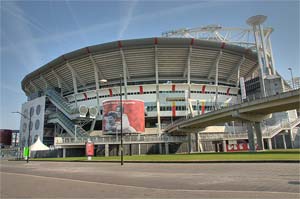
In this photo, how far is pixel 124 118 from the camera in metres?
44.0

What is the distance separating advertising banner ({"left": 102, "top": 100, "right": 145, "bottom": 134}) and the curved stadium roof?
15.5 m

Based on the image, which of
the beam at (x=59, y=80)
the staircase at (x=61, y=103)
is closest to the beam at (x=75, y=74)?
the beam at (x=59, y=80)

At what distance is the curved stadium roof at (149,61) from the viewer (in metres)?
54.5

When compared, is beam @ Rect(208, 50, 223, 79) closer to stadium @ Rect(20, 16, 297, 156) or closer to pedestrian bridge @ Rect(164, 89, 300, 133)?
stadium @ Rect(20, 16, 297, 156)

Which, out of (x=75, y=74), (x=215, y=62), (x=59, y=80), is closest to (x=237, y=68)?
(x=215, y=62)

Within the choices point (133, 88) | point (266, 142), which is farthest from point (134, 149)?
point (266, 142)

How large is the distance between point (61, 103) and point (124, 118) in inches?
962

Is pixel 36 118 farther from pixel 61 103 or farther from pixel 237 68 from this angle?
pixel 237 68

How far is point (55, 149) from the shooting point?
45.5 metres

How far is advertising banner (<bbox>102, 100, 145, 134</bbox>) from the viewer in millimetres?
43844

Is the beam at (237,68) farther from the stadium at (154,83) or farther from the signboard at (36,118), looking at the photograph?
the signboard at (36,118)

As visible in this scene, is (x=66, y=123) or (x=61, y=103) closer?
(x=66, y=123)

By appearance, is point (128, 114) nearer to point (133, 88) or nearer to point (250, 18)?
point (133, 88)

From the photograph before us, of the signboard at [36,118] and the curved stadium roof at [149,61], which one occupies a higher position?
the curved stadium roof at [149,61]
